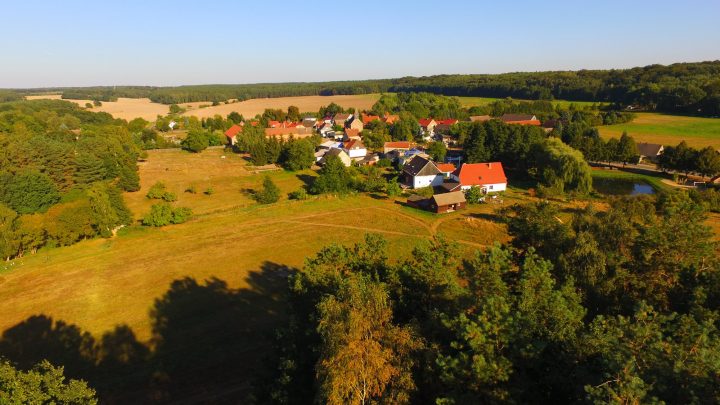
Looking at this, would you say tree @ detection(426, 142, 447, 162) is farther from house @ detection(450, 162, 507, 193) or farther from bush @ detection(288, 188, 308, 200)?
bush @ detection(288, 188, 308, 200)

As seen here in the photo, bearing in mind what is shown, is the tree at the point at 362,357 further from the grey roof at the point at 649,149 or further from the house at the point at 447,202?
the grey roof at the point at 649,149

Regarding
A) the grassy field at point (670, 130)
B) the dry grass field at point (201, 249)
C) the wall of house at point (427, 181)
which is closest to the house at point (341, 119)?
the wall of house at point (427, 181)

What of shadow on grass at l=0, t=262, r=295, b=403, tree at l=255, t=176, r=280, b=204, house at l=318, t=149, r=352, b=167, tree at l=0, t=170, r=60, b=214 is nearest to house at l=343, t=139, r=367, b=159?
house at l=318, t=149, r=352, b=167

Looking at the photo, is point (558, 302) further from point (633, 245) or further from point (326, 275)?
point (326, 275)

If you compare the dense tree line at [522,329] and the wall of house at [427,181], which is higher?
the dense tree line at [522,329]

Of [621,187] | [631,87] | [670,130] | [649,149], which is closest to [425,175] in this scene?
[621,187]

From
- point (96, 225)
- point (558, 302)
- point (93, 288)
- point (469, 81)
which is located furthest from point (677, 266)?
point (469, 81)

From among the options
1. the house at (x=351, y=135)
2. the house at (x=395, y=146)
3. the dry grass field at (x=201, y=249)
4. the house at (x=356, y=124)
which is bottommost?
the dry grass field at (x=201, y=249)
